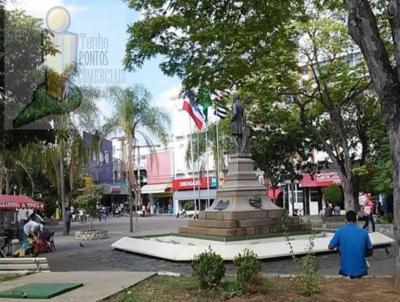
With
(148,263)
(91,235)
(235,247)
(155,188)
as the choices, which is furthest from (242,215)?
(155,188)

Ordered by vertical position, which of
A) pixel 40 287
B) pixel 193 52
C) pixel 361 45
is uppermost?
pixel 193 52

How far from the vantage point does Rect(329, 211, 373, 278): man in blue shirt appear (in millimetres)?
8234

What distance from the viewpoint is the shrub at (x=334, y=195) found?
4306 centimetres

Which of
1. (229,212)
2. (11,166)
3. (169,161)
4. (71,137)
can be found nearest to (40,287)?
(229,212)

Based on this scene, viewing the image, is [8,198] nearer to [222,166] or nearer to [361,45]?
[361,45]

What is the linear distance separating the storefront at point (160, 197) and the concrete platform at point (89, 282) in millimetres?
63717

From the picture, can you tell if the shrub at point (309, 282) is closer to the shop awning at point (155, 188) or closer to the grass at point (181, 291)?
the grass at point (181, 291)

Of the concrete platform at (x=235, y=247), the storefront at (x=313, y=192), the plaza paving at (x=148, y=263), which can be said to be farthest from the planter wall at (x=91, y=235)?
the storefront at (x=313, y=192)

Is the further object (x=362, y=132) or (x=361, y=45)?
(x=362, y=132)

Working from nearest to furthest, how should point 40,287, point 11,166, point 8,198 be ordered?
point 40,287 → point 8,198 → point 11,166

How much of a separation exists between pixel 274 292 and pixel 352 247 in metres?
1.32

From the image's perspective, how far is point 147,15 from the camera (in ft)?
44.9

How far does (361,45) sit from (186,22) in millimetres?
5192

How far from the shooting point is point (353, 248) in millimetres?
8250
